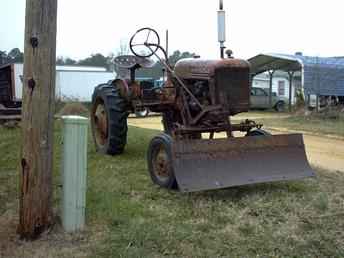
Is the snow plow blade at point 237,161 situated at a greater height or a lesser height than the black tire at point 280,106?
lesser

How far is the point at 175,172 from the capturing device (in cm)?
527

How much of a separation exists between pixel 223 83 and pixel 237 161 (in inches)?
44.2

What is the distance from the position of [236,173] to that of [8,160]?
3.86m

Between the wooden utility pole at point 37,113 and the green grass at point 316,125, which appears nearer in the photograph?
the wooden utility pole at point 37,113

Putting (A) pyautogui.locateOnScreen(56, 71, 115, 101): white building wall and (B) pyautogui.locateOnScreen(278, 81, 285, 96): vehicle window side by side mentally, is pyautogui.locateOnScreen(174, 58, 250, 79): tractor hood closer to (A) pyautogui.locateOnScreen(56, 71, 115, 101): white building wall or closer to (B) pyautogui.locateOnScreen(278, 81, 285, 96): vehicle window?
(A) pyautogui.locateOnScreen(56, 71, 115, 101): white building wall

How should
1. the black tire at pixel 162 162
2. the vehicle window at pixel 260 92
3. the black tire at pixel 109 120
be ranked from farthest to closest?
the vehicle window at pixel 260 92 < the black tire at pixel 109 120 < the black tire at pixel 162 162

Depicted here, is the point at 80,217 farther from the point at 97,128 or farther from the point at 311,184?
the point at 97,128

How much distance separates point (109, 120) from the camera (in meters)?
7.68

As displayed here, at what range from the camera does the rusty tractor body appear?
5398 millimetres

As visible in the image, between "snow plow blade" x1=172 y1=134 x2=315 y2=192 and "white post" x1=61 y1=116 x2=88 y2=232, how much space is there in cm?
122

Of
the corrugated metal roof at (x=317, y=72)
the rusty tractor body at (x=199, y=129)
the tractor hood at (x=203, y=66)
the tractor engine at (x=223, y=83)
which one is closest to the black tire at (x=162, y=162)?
the rusty tractor body at (x=199, y=129)

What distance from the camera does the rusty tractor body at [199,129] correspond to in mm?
5398

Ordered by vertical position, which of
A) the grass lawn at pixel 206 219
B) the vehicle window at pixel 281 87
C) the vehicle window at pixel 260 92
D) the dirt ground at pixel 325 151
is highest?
the vehicle window at pixel 281 87

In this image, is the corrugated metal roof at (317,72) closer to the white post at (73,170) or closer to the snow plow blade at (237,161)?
the snow plow blade at (237,161)
